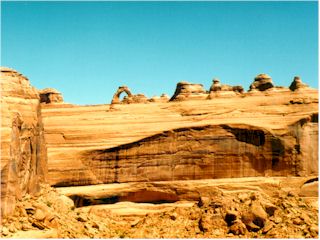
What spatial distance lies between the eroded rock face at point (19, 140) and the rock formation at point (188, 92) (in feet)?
45.7

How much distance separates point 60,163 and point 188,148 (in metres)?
7.13

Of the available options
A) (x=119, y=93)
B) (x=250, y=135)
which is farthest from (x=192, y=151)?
(x=119, y=93)

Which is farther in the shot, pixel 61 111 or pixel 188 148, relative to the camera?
pixel 61 111

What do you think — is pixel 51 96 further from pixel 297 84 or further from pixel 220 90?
pixel 297 84

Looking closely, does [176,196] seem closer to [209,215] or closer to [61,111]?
[209,215]

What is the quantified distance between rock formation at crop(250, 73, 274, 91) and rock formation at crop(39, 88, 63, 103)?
13308mm

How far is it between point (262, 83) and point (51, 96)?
14617 millimetres

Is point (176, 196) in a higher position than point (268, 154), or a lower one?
lower

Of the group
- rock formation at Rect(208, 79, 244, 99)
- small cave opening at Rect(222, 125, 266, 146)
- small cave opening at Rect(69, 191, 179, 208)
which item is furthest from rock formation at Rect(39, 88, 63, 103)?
small cave opening at Rect(222, 125, 266, 146)

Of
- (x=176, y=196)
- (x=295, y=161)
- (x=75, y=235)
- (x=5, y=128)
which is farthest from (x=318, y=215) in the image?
(x=5, y=128)

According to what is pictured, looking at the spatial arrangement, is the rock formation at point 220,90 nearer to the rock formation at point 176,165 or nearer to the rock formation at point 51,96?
the rock formation at point 176,165

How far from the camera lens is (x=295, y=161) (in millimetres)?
39219

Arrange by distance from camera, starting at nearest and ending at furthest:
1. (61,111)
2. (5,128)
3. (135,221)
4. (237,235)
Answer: (5,128) < (237,235) < (135,221) < (61,111)

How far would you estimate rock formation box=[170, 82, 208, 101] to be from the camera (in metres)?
47.3
